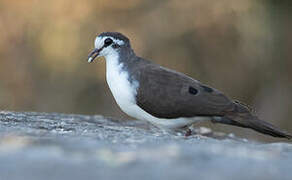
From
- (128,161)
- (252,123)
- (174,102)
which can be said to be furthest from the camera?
(174,102)

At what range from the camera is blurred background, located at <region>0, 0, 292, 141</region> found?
38.5ft

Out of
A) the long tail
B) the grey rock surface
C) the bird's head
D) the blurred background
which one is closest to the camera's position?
the grey rock surface

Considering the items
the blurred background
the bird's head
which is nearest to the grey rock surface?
the bird's head

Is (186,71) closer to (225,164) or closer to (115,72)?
(115,72)

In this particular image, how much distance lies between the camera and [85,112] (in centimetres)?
1198

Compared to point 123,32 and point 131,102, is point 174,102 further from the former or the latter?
point 123,32

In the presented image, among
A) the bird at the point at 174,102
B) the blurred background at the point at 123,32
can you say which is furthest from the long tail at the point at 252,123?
the blurred background at the point at 123,32

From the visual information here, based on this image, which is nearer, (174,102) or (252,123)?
(252,123)

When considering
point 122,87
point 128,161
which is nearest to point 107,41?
point 122,87

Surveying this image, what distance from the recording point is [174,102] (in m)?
6.34

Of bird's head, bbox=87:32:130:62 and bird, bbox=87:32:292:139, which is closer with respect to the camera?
bird, bbox=87:32:292:139

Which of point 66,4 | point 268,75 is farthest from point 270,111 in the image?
point 66,4

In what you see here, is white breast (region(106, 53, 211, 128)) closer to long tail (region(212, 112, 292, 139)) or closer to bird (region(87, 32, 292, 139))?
bird (region(87, 32, 292, 139))

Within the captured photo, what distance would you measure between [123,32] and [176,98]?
5.65m
